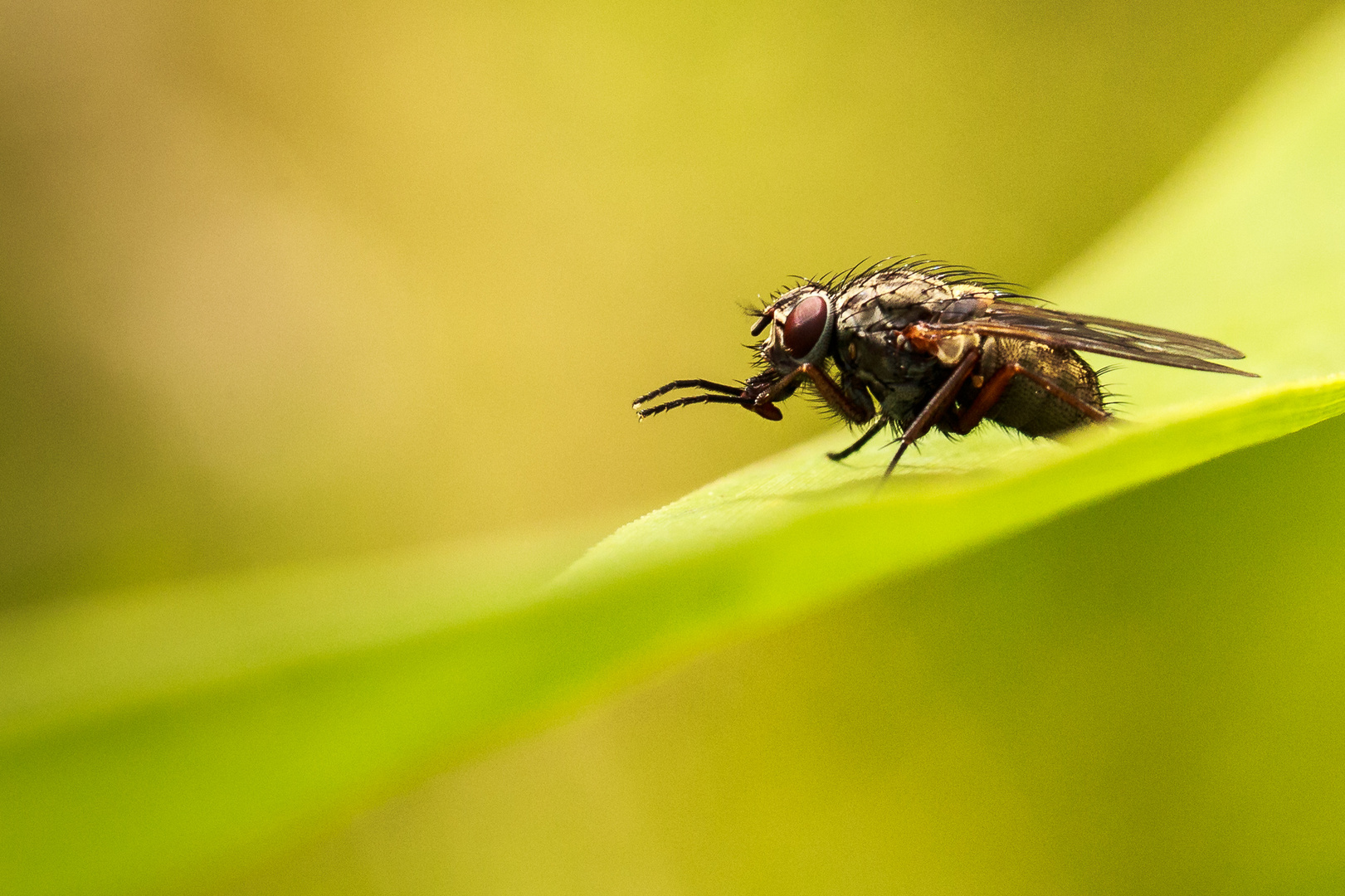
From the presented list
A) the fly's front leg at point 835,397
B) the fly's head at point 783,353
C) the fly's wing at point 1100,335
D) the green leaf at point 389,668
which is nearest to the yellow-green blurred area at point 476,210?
the fly's head at point 783,353

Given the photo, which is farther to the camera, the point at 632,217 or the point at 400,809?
the point at 632,217

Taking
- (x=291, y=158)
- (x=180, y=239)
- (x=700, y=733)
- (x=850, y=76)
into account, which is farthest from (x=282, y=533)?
(x=850, y=76)

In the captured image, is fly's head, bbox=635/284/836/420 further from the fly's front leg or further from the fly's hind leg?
the fly's hind leg

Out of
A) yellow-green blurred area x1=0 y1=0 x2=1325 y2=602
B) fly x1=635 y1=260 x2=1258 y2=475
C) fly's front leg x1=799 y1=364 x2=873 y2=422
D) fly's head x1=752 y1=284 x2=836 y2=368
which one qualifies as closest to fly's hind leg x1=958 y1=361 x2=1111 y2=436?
fly x1=635 y1=260 x2=1258 y2=475

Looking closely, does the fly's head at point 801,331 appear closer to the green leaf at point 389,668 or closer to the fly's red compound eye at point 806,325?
the fly's red compound eye at point 806,325

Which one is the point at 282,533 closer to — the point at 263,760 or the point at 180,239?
the point at 180,239
